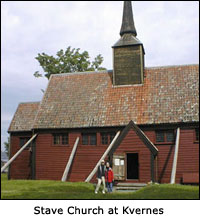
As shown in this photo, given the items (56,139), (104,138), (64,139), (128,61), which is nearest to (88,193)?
(104,138)

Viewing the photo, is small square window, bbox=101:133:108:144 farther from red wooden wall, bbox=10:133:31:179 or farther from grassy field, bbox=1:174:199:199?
red wooden wall, bbox=10:133:31:179

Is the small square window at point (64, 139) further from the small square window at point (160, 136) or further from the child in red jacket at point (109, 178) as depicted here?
the child in red jacket at point (109, 178)

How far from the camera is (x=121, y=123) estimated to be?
24.2m

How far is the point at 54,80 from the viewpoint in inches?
1169

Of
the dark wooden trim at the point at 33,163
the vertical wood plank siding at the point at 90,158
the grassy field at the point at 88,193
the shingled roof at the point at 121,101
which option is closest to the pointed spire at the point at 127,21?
the shingled roof at the point at 121,101

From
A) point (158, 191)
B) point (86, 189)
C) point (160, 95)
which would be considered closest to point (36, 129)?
point (86, 189)

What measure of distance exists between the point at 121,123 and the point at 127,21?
10.7 metres

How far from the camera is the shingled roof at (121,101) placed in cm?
2395

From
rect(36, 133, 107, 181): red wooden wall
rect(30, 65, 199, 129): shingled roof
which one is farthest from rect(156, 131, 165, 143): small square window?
rect(36, 133, 107, 181): red wooden wall

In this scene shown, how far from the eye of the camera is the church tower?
88.3 ft

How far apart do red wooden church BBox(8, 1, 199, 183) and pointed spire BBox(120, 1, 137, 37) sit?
0.30ft

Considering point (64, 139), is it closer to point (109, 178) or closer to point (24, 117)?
point (24, 117)

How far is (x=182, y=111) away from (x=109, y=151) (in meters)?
6.49
